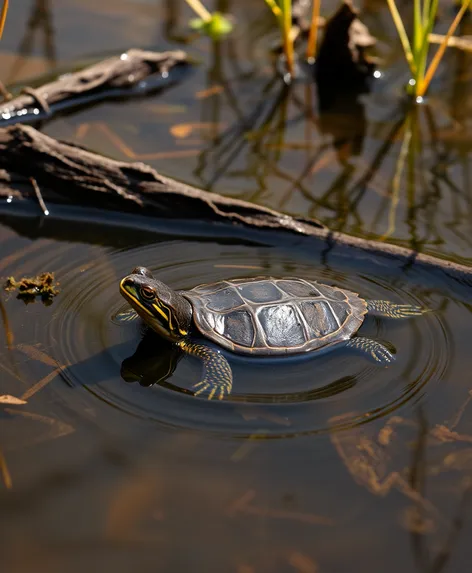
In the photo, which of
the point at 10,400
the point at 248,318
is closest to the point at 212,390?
the point at 248,318

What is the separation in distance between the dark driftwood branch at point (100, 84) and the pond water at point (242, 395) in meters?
0.26

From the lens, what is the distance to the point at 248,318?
4.77 meters

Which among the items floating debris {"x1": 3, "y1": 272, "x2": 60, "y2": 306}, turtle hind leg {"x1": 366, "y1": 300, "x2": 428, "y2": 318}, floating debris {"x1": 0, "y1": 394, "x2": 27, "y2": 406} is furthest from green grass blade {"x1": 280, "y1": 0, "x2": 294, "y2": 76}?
floating debris {"x1": 0, "y1": 394, "x2": 27, "y2": 406}

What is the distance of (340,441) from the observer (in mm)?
4055

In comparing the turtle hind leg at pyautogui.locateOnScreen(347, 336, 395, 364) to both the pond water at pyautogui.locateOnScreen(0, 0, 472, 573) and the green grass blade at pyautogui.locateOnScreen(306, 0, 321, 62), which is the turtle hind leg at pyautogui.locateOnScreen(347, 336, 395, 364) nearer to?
the pond water at pyautogui.locateOnScreen(0, 0, 472, 573)

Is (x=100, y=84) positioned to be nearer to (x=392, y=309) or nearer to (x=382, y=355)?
(x=392, y=309)

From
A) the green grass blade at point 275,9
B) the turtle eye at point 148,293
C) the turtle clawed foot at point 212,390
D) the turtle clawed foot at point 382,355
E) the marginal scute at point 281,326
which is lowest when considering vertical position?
the turtle clawed foot at point 212,390

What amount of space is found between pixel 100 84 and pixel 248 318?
4.41 metres

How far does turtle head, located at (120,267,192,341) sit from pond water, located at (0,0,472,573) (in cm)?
21

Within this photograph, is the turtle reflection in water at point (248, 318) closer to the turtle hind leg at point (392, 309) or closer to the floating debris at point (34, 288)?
the turtle hind leg at point (392, 309)

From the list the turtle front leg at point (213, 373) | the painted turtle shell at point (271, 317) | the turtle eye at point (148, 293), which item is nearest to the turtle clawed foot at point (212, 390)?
the turtle front leg at point (213, 373)

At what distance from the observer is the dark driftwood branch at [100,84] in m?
7.43

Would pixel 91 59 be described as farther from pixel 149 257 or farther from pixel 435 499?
pixel 435 499

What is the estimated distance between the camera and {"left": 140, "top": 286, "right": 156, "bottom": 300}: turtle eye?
15.2ft
